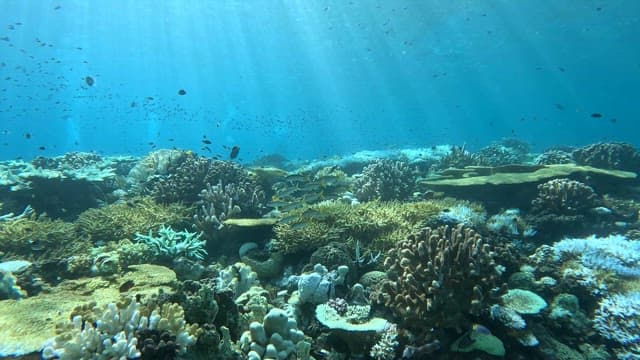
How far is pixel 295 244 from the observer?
7.71 metres

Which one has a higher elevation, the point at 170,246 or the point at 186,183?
the point at 186,183

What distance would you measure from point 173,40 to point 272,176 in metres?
55.3

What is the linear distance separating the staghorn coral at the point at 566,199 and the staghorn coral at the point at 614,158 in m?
6.54

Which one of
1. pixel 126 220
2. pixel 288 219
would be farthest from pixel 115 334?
pixel 126 220

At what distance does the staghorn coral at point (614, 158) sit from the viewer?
49.3 feet

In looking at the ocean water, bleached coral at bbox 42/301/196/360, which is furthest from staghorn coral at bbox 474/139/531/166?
bleached coral at bbox 42/301/196/360

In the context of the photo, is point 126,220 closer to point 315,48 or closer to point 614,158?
point 614,158

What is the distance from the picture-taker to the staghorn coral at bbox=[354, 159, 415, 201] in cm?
1241

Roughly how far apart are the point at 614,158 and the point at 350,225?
42.7ft

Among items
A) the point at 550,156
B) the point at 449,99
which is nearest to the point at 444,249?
the point at 550,156

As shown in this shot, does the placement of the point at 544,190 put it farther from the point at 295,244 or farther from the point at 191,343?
the point at 191,343

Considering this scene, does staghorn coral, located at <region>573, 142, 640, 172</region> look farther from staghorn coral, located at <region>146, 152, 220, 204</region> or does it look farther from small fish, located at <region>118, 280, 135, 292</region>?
small fish, located at <region>118, 280, 135, 292</region>

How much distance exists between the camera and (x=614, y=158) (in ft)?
49.5

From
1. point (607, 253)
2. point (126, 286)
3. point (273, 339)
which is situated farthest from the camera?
point (607, 253)
